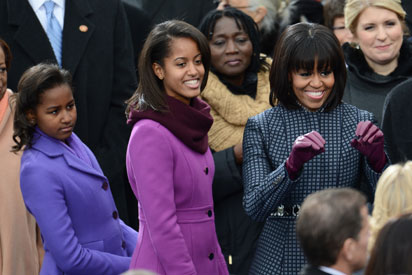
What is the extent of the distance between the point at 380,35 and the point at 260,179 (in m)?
1.56

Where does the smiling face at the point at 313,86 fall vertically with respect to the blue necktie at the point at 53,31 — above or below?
below

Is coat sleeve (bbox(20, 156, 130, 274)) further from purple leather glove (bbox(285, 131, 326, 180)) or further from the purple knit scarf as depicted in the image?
purple leather glove (bbox(285, 131, 326, 180))

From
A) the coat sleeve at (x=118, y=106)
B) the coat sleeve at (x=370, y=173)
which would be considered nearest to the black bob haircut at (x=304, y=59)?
the coat sleeve at (x=370, y=173)

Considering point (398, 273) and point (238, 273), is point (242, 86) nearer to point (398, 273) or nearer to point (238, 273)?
point (238, 273)

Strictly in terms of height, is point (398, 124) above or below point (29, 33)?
below

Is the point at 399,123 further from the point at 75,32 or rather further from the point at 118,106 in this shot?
the point at 75,32

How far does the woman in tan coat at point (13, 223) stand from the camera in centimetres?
420

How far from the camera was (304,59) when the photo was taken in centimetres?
403

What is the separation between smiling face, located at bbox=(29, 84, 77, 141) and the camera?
3939 millimetres

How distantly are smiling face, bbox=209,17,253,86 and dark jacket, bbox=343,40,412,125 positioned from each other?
63 cm

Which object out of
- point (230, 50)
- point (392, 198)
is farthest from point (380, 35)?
point (392, 198)

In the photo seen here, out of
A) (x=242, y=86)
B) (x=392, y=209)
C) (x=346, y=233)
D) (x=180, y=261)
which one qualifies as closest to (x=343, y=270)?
(x=346, y=233)

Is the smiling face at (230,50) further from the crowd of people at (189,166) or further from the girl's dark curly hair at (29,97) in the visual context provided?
the girl's dark curly hair at (29,97)

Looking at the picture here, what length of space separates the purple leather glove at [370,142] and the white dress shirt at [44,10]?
2035 millimetres
